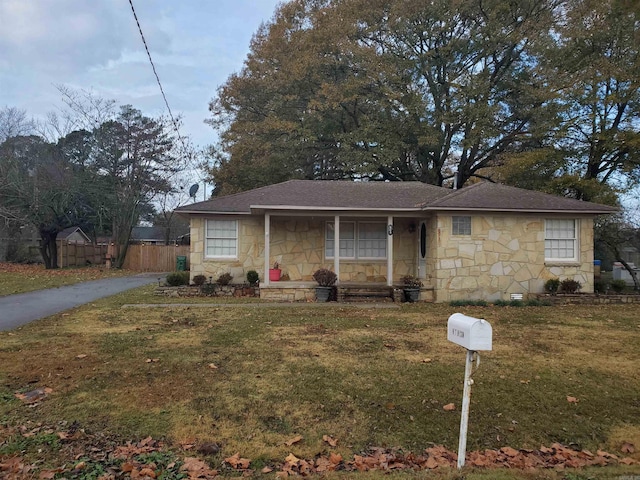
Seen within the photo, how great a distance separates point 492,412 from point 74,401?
14.0ft

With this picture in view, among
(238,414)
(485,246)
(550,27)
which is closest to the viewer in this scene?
(238,414)

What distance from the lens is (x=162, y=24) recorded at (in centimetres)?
983

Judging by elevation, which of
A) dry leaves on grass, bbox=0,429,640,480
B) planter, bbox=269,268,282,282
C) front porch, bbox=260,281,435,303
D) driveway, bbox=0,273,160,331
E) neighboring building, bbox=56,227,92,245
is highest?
neighboring building, bbox=56,227,92,245

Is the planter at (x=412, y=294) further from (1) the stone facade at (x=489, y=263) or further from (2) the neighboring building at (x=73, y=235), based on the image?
(2) the neighboring building at (x=73, y=235)

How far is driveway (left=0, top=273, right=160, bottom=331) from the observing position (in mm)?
9515

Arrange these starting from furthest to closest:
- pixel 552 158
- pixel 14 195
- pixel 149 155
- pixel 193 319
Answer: pixel 149 155, pixel 14 195, pixel 552 158, pixel 193 319

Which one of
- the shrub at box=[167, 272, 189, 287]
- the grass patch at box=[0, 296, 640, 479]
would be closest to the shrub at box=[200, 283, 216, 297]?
the shrub at box=[167, 272, 189, 287]

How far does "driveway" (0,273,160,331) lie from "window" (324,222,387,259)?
7388 millimetres

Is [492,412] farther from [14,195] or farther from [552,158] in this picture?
[14,195]

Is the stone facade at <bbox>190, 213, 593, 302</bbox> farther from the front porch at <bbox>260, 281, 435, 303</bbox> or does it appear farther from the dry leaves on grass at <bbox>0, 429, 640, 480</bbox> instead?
the dry leaves on grass at <bbox>0, 429, 640, 480</bbox>

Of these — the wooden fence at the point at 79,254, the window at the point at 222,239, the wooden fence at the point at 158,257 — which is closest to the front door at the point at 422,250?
the window at the point at 222,239

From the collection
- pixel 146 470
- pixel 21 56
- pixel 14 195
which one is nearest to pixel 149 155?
pixel 14 195

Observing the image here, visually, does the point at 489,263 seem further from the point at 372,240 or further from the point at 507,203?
the point at 372,240

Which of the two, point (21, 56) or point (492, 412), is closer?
point (492, 412)
